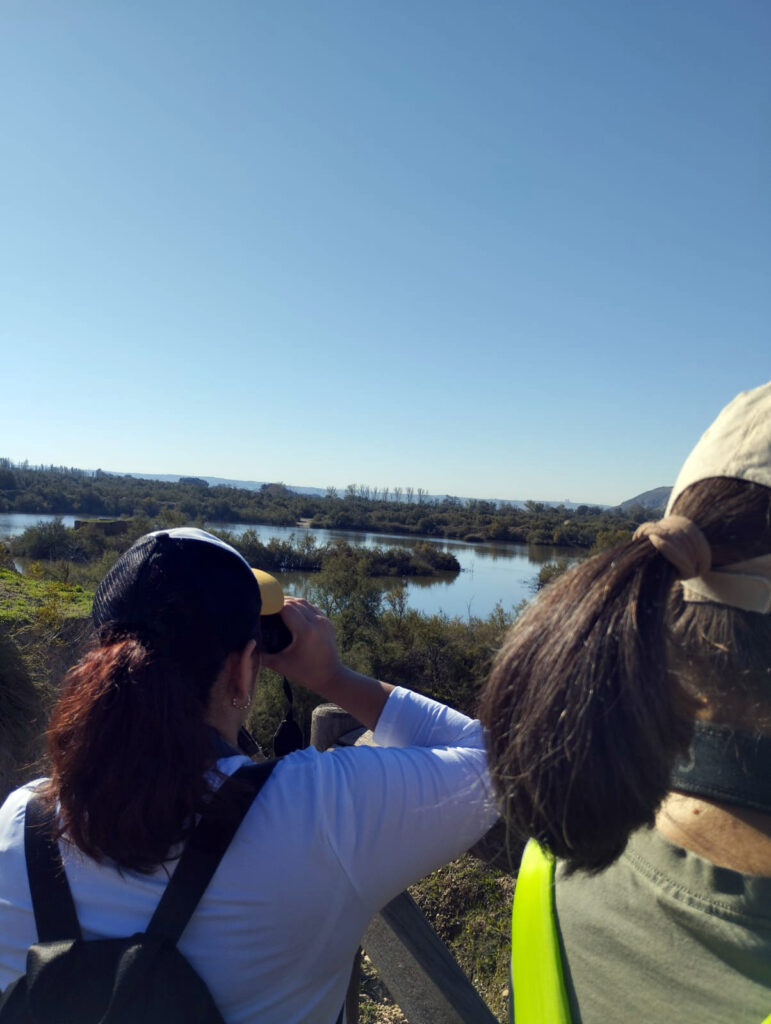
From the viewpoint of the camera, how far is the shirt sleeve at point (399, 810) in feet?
2.86

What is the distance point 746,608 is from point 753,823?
0.69 feet

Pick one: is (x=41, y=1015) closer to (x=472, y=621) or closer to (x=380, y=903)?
(x=380, y=903)

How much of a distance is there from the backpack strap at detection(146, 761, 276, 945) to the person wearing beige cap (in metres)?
0.37

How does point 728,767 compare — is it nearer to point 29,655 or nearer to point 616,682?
point 616,682

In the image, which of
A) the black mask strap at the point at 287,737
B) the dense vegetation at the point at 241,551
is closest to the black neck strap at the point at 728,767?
the black mask strap at the point at 287,737

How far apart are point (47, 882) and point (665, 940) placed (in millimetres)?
752

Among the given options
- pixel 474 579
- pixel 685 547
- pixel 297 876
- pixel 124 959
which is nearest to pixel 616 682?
pixel 685 547

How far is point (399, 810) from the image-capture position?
0.90 meters

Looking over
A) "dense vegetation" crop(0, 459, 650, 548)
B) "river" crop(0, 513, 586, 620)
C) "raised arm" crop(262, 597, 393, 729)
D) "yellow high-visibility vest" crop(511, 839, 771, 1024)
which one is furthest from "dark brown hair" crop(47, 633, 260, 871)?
"dense vegetation" crop(0, 459, 650, 548)

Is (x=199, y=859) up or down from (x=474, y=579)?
up

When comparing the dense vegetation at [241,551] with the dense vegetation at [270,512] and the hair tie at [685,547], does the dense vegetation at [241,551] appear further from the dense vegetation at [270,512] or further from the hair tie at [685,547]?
the hair tie at [685,547]

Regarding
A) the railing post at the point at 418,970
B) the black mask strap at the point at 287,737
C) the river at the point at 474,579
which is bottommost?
the river at the point at 474,579

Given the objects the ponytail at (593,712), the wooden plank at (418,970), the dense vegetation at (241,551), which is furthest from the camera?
the dense vegetation at (241,551)

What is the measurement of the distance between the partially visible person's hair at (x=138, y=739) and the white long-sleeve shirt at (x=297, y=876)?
0.06 meters
